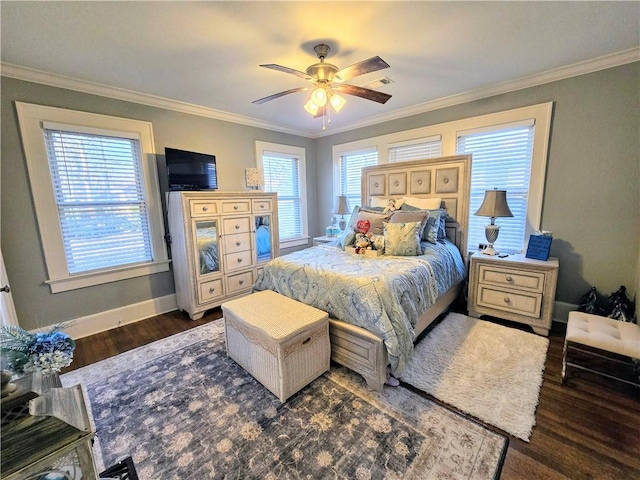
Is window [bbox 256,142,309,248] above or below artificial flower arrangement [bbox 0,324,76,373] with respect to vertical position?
above

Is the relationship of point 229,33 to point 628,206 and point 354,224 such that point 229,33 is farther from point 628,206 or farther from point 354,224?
point 628,206

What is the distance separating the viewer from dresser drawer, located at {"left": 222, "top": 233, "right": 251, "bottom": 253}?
3.27 m

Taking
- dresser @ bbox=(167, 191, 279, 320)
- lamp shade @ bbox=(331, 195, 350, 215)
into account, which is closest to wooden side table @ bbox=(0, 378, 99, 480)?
dresser @ bbox=(167, 191, 279, 320)

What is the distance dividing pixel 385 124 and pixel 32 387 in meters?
4.23

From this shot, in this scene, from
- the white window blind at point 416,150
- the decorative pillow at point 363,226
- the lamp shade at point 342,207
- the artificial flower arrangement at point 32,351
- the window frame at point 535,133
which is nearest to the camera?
the artificial flower arrangement at point 32,351

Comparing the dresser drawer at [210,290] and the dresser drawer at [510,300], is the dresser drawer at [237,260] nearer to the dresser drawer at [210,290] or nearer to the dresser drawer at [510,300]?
the dresser drawer at [210,290]

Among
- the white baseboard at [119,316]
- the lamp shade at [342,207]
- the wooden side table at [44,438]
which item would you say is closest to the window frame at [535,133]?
the lamp shade at [342,207]

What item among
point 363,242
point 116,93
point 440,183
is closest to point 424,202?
point 440,183

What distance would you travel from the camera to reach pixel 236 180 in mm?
3930

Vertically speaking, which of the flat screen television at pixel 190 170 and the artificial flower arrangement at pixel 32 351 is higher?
the flat screen television at pixel 190 170

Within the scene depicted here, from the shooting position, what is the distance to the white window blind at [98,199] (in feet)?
8.49

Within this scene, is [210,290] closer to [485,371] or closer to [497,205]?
[485,371]

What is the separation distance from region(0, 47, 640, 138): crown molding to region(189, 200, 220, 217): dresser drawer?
127 centimetres

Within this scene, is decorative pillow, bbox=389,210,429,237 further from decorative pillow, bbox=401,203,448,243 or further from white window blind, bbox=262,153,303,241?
white window blind, bbox=262,153,303,241
